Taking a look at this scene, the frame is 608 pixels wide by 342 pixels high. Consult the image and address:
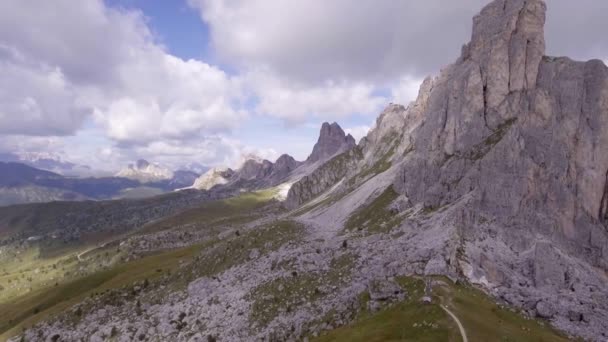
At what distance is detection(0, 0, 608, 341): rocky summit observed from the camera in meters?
61.5

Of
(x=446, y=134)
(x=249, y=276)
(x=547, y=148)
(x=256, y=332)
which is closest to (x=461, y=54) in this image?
(x=446, y=134)

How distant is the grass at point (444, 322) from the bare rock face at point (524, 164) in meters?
6.53

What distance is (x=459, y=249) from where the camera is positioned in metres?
72.1

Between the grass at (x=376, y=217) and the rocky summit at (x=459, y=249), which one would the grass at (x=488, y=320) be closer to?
the rocky summit at (x=459, y=249)

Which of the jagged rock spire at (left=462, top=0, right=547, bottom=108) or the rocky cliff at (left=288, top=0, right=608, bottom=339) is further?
the jagged rock spire at (left=462, top=0, right=547, bottom=108)

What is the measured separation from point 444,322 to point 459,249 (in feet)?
78.2

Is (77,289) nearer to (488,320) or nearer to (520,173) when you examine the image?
(488,320)

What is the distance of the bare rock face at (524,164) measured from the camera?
231ft

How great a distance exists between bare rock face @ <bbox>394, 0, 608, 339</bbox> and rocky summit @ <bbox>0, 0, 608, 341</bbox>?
0.96 feet

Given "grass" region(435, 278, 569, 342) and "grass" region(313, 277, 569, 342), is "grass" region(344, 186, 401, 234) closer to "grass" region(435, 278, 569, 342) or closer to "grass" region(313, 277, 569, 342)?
"grass" region(313, 277, 569, 342)

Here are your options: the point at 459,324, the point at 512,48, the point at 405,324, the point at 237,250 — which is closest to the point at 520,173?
the point at 512,48

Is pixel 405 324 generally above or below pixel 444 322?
below

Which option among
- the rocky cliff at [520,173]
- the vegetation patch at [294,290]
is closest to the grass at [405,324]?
the rocky cliff at [520,173]

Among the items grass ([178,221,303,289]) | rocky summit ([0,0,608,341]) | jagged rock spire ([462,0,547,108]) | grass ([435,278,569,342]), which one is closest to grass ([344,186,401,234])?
rocky summit ([0,0,608,341])
